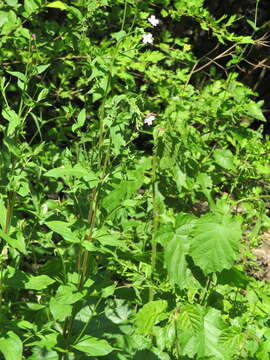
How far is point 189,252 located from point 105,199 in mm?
358

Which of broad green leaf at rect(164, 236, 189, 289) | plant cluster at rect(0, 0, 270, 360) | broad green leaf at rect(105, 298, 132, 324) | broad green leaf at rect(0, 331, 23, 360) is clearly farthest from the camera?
broad green leaf at rect(105, 298, 132, 324)

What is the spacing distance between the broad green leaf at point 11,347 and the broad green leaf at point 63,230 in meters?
0.35

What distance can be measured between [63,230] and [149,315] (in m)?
0.42

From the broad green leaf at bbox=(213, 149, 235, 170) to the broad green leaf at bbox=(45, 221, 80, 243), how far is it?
38.9 inches

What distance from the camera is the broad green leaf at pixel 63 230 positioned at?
1.75m

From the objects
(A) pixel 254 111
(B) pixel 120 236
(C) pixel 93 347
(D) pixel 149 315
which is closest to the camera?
(C) pixel 93 347

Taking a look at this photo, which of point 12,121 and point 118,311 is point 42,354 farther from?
point 12,121

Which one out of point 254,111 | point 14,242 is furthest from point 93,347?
point 254,111

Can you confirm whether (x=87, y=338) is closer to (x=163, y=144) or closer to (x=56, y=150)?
(x=163, y=144)

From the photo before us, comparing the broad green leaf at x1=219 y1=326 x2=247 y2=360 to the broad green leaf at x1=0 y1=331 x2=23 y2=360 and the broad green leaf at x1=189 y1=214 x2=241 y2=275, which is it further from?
the broad green leaf at x1=0 y1=331 x2=23 y2=360

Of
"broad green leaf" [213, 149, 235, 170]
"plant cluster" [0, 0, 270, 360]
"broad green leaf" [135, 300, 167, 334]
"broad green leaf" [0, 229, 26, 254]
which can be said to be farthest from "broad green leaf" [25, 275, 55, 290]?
"broad green leaf" [213, 149, 235, 170]

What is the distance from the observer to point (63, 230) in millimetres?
A: 1799

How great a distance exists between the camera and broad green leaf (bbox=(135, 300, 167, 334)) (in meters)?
1.87

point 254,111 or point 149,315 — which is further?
point 254,111
